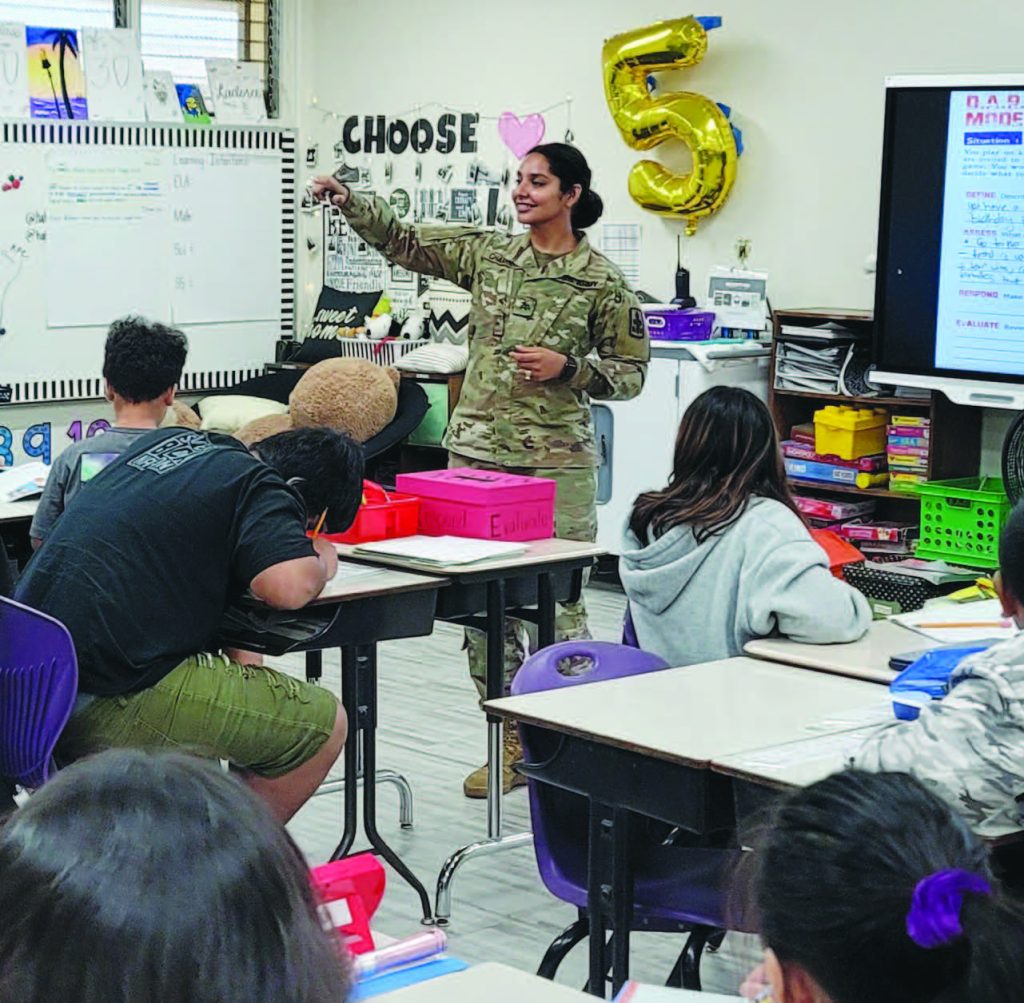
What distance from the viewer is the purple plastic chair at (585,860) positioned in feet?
9.20

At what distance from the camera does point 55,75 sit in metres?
7.33

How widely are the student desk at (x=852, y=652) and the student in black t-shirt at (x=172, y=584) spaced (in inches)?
34.2

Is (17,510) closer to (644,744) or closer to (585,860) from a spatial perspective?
(585,860)

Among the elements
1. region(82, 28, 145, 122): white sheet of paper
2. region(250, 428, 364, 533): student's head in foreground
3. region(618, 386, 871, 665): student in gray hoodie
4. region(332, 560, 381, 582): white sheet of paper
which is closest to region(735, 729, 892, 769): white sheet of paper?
region(618, 386, 871, 665): student in gray hoodie

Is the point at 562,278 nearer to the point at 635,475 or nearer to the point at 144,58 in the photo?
the point at 635,475

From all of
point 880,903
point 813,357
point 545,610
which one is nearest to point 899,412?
point 813,357

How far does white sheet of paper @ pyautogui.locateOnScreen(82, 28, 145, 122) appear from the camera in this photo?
7.44 meters

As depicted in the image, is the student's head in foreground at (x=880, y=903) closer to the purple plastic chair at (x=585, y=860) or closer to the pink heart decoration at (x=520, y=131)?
the purple plastic chair at (x=585, y=860)

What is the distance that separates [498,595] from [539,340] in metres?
0.94

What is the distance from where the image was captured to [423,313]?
8.04 meters

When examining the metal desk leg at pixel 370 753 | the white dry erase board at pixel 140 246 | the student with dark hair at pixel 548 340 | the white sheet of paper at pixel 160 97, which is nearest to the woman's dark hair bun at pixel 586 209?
the student with dark hair at pixel 548 340

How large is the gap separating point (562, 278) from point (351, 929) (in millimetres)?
2922

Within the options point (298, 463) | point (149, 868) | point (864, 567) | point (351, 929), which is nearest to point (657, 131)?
point (864, 567)

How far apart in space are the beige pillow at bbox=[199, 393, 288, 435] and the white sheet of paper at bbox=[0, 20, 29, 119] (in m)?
1.43
